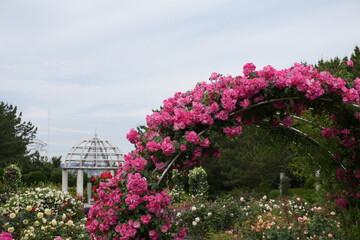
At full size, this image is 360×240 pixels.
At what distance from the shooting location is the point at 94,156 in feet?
54.1

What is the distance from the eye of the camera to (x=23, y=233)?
17.2 ft

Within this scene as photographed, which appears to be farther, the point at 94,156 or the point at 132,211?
the point at 94,156

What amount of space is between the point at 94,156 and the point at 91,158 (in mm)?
149

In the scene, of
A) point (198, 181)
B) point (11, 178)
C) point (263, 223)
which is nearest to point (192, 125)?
point (263, 223)

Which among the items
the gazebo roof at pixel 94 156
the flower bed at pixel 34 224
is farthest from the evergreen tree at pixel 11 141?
the flower bed at pixel 34 224

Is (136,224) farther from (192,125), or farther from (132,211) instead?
(192,125)

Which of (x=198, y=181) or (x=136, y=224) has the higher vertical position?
(x=136, y=224)

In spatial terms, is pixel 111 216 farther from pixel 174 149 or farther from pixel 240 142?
pixel 240 142

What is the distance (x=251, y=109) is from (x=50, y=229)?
10.8ft

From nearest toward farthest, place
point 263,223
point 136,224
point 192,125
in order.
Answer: point 136,224, point 192,125, point 263,223

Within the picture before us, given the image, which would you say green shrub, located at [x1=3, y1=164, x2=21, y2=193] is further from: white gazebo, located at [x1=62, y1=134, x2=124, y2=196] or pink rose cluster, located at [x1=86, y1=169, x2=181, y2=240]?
pink rose cluster, located at [x1=86, y1=169, x2=181, y2=240]

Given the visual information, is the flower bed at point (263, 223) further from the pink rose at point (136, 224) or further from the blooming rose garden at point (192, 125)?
the pink rose at point (136, 224)

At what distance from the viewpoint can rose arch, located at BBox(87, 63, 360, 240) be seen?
3.29 meters

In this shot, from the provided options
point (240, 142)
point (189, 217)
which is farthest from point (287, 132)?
point (240, 142)
